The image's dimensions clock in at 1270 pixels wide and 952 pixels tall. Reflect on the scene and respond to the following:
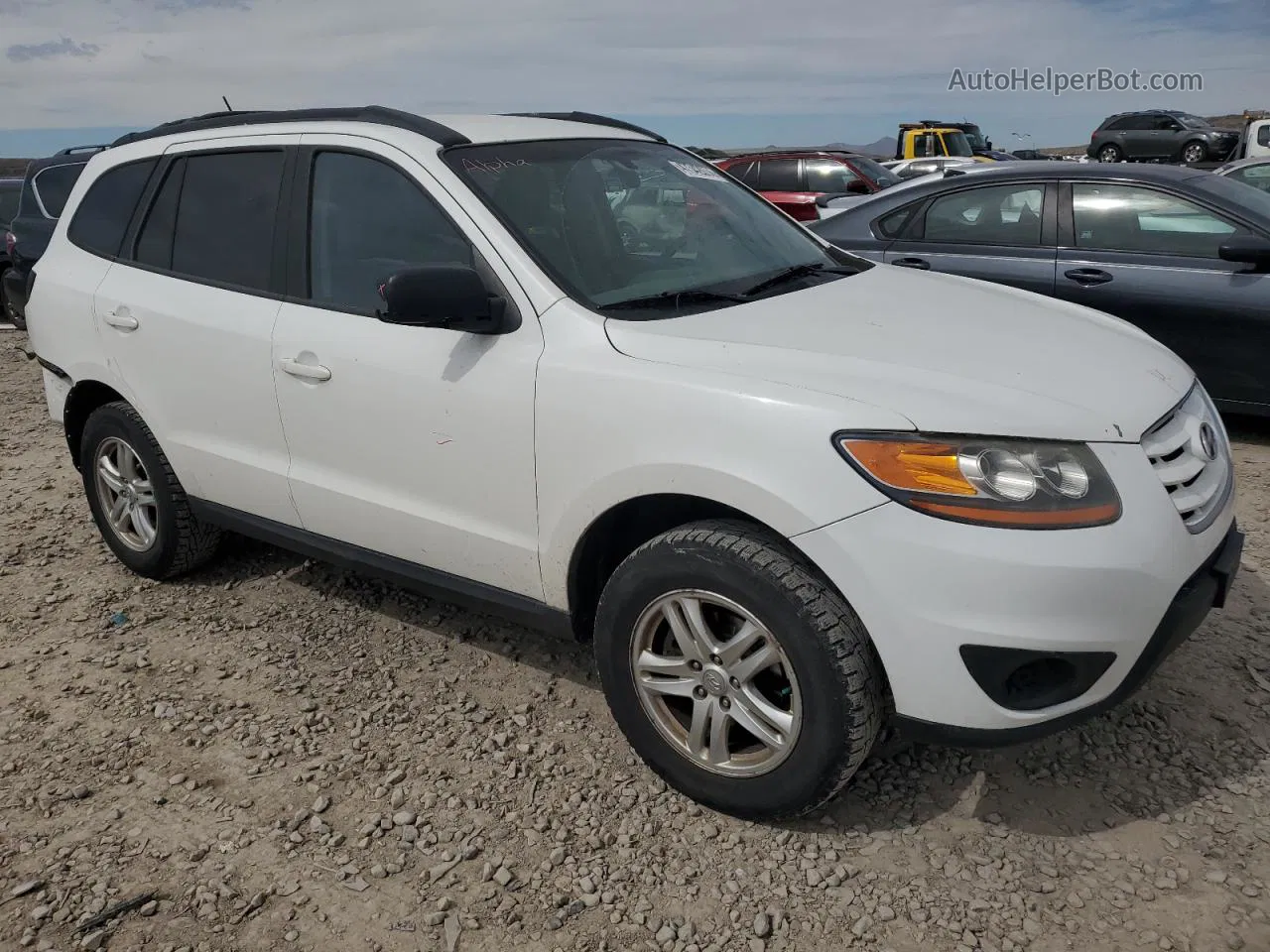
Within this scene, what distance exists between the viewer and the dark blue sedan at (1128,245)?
5324 millimetres

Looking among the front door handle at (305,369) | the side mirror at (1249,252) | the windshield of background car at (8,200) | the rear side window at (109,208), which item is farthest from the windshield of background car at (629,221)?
the windshield of background car at (8,200)

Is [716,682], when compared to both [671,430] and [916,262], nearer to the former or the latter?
[671,430]

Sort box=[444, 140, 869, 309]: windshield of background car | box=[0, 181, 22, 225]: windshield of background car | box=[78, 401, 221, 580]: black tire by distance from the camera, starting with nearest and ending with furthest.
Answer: box=[444, 140, 869, 309]: windshield of background car < box=[78, 401, 221, 580]: black tire < box=[0, 181, 22, 225]: windshield of background car

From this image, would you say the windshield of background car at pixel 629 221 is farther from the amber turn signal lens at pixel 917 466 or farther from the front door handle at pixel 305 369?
the amber turn signal lens at pixel 917 466

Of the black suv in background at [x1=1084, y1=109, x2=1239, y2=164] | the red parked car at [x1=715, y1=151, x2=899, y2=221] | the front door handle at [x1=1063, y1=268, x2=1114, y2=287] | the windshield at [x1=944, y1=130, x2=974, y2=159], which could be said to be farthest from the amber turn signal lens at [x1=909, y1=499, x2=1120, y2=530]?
the black suv in background at [x1=1084, y1=109, x2=1239, y2=164]

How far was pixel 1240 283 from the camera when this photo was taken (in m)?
5.31

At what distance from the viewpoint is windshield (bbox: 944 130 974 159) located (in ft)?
80.4

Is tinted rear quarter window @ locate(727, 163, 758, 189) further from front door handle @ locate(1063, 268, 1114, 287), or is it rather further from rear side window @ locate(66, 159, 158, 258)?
rear side window @ locate(66, 159, 158, 258)

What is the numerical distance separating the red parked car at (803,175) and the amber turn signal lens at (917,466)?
1241 centimetres

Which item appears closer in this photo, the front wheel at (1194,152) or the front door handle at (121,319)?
the front door handle at (121,319)

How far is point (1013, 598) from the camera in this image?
7.41ft

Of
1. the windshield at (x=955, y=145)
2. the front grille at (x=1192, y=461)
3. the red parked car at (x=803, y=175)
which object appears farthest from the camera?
the windshield at (x=955, y=145)

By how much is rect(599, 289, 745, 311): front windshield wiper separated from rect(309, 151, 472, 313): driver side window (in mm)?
514

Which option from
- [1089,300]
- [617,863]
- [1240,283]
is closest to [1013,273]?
[1089,300]
